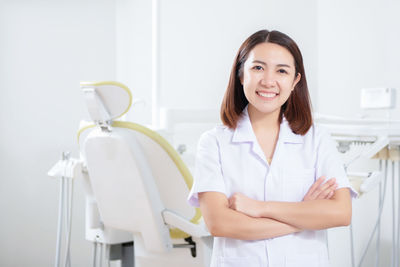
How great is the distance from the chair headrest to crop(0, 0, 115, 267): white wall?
1465 millimetres

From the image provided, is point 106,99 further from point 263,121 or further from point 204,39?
point 204,39

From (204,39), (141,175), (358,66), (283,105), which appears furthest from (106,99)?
(204,39)

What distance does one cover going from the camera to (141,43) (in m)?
3.42

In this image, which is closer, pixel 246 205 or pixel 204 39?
pixel 246 205

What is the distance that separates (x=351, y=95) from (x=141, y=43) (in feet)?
4.45

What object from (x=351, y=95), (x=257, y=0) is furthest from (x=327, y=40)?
(x=257, y=0)

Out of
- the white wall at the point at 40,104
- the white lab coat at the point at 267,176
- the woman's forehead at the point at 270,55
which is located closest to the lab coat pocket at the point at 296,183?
the white lab coat at the point at 267,176

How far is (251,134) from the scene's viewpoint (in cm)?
122

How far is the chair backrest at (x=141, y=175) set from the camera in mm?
1883

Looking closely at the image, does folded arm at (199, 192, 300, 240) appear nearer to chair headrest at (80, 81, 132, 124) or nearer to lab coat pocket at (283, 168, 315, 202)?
lab coat pocket at (283, 168, 315, 202)

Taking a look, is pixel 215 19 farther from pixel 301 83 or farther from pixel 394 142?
pixel 301 83

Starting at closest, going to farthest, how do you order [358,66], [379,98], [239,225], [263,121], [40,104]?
[239,225] < [263,121] < [379,98] < [358,66] < [40,104]

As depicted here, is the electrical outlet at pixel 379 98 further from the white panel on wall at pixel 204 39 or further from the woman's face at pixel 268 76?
the woman's face at pixel 268 76

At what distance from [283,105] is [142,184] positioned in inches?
29.5
